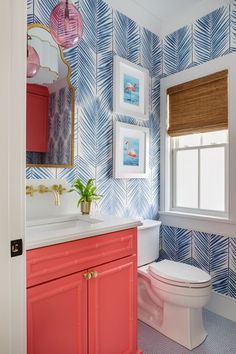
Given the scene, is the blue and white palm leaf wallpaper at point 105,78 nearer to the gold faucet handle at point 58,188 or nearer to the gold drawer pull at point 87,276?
the gold faucet handle at point 58,188

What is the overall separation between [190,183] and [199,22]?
156 cm

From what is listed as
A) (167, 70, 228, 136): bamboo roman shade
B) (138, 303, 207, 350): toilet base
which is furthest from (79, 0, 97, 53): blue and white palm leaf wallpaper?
(138, 303, 207, 350): toilet base

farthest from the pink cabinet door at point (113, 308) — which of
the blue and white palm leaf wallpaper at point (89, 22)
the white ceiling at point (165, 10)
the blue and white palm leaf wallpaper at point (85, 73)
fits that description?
the white ceiling at point (165, 10)

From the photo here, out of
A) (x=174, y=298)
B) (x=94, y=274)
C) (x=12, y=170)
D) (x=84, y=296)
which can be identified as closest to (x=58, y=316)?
(x=84, y=296)

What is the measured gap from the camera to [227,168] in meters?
2.32

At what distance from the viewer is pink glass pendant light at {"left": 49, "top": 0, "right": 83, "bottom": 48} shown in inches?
59.2

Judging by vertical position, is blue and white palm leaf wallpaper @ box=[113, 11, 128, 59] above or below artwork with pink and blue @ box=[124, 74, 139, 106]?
above

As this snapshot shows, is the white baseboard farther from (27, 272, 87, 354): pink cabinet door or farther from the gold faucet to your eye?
the gold faucet

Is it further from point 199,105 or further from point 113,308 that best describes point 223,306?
point 199,105

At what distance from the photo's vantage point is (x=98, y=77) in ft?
7.22

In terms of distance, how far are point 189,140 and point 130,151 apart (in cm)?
68

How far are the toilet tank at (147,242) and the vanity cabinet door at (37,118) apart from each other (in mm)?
1107

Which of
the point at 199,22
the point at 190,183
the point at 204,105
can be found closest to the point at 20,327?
the point at 190,183

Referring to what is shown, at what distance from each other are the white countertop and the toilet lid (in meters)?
0.57
